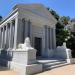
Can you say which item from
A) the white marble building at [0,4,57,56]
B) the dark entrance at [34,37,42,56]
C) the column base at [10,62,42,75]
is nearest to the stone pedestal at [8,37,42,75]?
the column base at [10,62,42,75]

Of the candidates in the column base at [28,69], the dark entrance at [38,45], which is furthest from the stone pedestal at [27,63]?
the dark entrance at [38,45]

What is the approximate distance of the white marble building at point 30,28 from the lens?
40.2ft

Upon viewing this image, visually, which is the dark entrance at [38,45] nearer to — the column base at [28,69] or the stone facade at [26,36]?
the stone facade at [26,36]

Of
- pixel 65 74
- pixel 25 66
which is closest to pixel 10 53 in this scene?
pixel 25 66

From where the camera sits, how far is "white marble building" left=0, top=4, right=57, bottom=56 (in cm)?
1226

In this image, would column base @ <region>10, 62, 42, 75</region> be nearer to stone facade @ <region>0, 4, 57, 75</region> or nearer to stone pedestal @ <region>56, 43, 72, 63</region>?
stone facade @ <region>0, 4, 57, 75</region>

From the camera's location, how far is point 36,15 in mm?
13992

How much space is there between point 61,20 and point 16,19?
14870mm

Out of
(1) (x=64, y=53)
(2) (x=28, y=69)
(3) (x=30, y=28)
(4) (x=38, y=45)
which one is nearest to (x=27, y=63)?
(2) (x=28, y=69)

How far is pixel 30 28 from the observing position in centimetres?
1316

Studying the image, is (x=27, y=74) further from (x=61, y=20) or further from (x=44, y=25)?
(x=61, y=20)

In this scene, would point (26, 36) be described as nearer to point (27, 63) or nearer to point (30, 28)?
point (30, 28)

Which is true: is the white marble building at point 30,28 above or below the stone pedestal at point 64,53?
above

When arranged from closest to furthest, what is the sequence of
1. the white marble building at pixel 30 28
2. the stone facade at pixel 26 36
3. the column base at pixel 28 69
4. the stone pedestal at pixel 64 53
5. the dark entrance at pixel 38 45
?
the column base at pixel 28 69 → the stone facade at pixel 26 36 → the white marble building at pixel 30 28 → the stone pedestal at pixel 64 53 → the dark entrance at pixel 38 45
